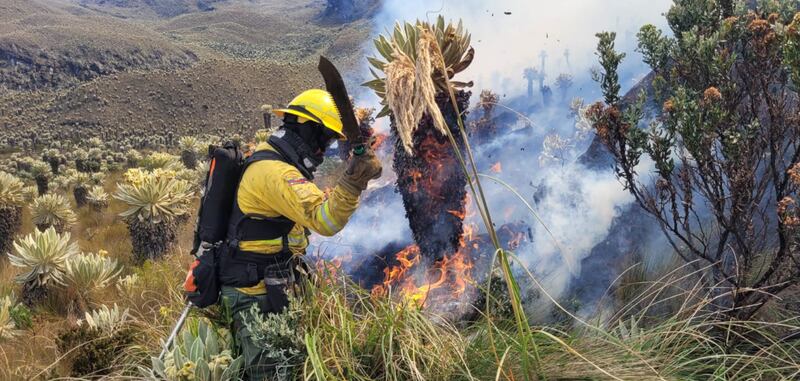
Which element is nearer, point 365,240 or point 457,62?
point 457,62

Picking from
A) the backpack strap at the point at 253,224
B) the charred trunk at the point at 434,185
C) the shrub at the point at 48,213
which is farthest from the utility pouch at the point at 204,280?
the shrub at the point at 48,213

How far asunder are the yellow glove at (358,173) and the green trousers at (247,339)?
2.98 feet

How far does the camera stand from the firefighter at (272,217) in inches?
128

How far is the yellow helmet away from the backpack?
29 cm

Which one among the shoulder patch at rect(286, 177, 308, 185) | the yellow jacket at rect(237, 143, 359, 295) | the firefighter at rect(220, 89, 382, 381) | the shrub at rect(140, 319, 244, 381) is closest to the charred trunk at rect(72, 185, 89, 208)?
the shrub at rect(140, 319, 244, 381)

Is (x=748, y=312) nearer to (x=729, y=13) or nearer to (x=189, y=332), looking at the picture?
(x=729, y=13)

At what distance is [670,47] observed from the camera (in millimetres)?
4684

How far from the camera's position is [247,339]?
341 centimetres

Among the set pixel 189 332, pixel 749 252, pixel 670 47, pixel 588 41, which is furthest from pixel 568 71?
pixel 189 332

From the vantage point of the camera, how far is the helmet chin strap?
343 centimetres

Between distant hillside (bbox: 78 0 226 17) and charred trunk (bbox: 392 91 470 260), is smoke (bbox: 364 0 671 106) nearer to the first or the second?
charred trunk (bbox: 392 91 470 260)

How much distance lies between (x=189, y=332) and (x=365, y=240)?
12.4 feet

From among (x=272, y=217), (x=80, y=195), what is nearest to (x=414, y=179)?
(x=272, y=217)

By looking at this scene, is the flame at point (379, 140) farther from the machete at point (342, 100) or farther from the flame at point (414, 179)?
the machete at point (342, 100)
